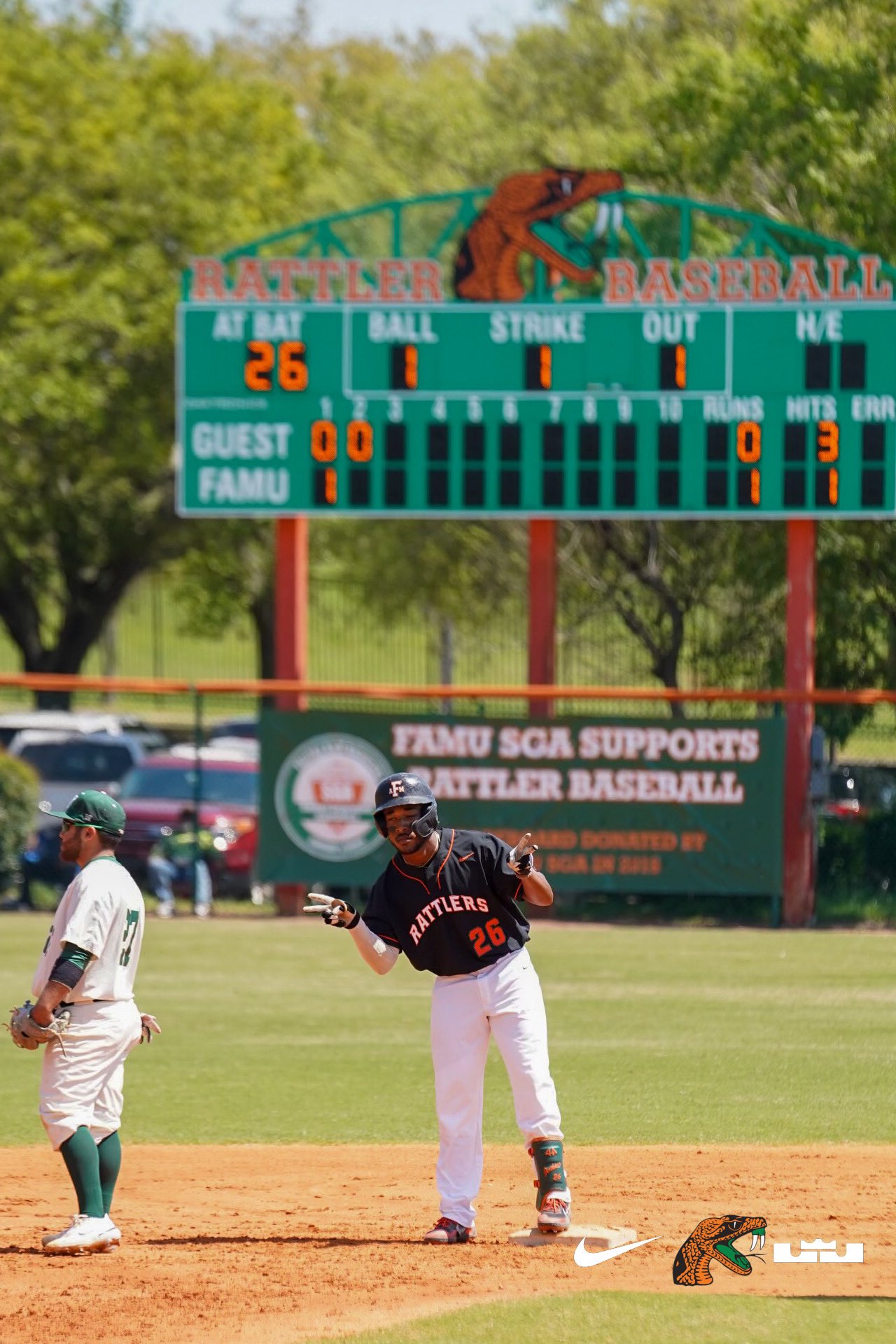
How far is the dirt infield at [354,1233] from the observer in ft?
20.1

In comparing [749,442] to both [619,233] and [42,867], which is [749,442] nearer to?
[619,233]

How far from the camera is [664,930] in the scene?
59.9ft

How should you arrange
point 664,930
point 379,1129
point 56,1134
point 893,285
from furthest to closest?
point 893,285 → point 664,930 → point 379,1129 → point 56,1134

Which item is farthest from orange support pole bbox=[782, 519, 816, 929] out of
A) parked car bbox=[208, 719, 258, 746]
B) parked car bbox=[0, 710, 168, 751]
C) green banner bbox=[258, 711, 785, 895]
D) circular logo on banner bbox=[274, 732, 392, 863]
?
parked car bbox=[208, 719, 258, 746]

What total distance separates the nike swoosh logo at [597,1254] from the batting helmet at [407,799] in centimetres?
158

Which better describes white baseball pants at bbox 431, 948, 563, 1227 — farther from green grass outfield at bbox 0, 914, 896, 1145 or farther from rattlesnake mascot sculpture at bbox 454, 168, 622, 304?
rattlesnake mascot sculpture at bbox 454, 168, 622, 304

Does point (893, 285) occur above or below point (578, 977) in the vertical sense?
above

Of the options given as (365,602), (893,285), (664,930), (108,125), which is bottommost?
(664,930)

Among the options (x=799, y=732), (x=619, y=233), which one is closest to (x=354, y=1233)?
(x=799, y=732)

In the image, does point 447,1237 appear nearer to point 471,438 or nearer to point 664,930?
point 664,930

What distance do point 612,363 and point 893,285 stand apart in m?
4.37

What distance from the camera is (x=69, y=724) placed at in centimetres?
3022

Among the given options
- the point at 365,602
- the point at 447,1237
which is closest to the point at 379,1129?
the point at 447,1237

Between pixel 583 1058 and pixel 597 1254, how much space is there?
486 centimetres
